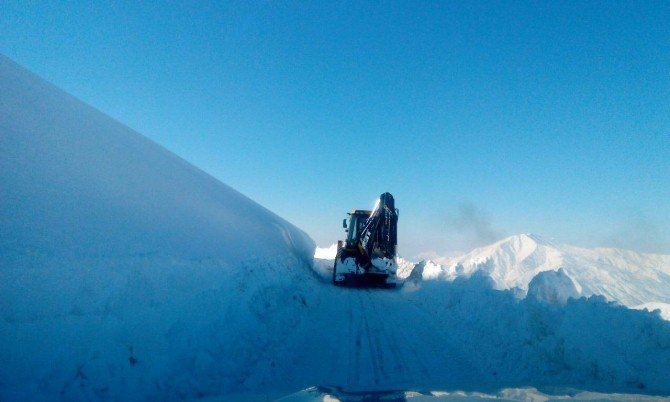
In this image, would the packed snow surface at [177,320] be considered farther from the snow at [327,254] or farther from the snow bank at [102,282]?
the snow at [327,254]

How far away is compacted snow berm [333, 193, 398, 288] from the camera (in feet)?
65.3

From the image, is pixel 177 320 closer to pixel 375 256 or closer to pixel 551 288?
pixel 551 288

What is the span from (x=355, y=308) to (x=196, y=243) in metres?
6.64

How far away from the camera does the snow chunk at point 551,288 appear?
8602mm

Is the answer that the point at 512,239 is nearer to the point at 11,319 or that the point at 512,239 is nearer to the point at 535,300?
the point at 535,300

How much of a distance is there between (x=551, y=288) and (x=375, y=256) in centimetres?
1214

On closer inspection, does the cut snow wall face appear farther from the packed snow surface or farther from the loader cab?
the loader cab

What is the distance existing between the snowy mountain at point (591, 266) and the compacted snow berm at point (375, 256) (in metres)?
44.7

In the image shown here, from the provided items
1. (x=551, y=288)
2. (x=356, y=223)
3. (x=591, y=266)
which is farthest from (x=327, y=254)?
(x=591, y=266)

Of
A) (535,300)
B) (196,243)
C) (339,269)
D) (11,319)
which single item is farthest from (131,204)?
(339,269)

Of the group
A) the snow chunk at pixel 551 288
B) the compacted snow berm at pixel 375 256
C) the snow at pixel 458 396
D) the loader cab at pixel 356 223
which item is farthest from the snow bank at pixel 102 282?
the loader cab at pixel 356 223

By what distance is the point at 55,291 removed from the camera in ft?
15.5

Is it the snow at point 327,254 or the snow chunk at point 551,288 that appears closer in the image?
the snow chunk at point 551,288

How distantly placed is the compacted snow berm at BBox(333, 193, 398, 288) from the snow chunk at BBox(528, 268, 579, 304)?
1119 centimetres
